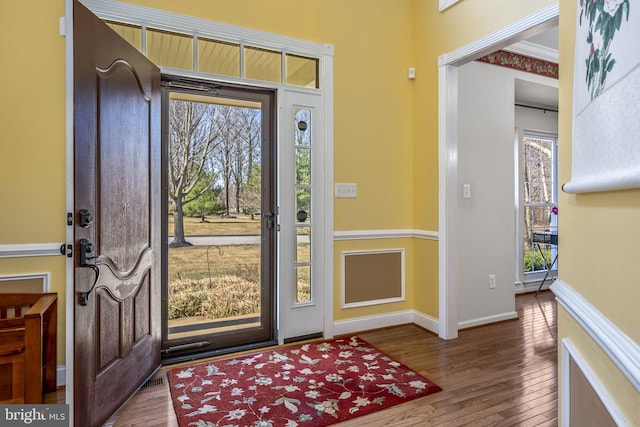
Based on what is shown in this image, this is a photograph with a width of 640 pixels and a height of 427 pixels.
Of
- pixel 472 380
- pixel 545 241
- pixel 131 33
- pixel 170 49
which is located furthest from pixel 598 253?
pixel 545 241

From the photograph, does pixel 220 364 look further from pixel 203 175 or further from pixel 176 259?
pixel 203 175

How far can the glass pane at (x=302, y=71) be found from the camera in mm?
2939

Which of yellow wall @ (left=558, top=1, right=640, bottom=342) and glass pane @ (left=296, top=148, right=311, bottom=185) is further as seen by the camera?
glass pane @ (left=296, top=148, right=311, bottom=185)

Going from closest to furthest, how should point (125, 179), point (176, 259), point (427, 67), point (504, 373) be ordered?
point (125, 179), point (504, 373), point (176, 259), point (427, 67)

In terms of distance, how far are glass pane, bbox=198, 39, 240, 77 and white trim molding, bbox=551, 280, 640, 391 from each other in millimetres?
2554

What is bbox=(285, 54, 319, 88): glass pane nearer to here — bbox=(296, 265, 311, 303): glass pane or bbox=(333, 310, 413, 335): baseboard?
bbox=(296, 265, 311, 303): glass pane

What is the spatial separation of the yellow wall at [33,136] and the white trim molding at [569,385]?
260cm

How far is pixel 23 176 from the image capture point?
2145 mm

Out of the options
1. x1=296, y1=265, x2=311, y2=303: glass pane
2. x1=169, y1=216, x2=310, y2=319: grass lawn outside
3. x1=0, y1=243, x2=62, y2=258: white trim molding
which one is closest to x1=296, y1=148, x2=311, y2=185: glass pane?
x1=169, y1=216, x2=310, y2=319: grass lawn outside

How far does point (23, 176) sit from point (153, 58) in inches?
44.0

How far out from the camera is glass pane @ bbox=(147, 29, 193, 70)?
2.54m

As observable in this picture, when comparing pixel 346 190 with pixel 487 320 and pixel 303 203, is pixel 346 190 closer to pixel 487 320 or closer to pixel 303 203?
pixel 303 203

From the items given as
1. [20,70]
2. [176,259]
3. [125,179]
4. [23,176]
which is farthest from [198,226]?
[20,70]

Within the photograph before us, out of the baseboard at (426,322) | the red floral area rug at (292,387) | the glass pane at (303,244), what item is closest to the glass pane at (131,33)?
the glass pane at (303,244)
